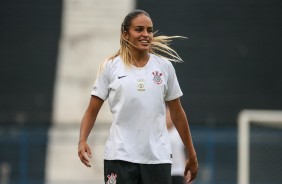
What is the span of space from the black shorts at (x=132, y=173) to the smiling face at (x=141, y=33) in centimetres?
71

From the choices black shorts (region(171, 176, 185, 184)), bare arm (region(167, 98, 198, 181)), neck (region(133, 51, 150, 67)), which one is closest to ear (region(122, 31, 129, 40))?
neck (region(133, 51, 150, 67))

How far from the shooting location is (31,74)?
15.6 metres

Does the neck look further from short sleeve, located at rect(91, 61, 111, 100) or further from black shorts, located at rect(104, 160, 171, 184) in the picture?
black shorts, located at rect(104, 160, 171, 184)

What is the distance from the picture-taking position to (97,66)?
50.7ft

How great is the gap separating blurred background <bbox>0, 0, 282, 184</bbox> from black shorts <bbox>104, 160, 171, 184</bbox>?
9.94 meters

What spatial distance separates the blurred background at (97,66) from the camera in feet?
48.4

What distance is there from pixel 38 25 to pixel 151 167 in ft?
37.4

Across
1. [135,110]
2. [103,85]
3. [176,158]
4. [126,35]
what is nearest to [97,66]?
[176,158]

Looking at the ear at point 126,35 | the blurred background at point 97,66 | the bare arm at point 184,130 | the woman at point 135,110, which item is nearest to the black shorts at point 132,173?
the woman at point 135,110

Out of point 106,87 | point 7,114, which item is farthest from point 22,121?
point 106,87

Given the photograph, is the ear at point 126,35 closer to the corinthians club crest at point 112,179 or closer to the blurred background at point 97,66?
the corinthians club crest at point 112,179

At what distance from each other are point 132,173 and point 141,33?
0.85m

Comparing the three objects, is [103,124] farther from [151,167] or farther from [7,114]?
[151,167]

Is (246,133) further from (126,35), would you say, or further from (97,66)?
(97,66)
